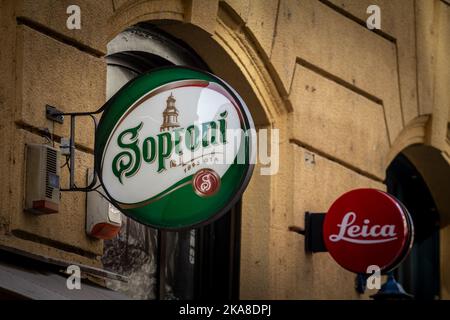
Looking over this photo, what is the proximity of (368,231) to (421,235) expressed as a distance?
17.1 ft

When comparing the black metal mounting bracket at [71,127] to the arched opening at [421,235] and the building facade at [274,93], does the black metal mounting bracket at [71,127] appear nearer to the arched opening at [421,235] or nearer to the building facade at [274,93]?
the building facade at [274,93]

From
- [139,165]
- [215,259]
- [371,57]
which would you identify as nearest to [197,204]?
[139,165]

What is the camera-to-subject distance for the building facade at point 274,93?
34.9 ft

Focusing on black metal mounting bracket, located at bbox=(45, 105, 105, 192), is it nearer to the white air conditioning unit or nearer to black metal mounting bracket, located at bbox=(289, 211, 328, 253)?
the white air conditioning unit

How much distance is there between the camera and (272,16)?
13719 millimetres

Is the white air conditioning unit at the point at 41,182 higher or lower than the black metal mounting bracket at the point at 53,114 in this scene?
lower

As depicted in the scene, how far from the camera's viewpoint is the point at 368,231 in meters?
12.9

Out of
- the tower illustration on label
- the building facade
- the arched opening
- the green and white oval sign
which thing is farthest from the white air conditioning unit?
the arched opening

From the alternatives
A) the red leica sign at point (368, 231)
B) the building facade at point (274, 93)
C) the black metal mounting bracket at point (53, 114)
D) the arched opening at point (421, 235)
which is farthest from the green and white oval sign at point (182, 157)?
the arched opening at point (421, 235)

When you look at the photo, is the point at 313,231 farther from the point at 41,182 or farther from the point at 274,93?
the point at 41,182

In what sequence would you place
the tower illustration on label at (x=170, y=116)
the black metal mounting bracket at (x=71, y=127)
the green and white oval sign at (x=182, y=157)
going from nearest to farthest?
the green and white oval sign at (x=182, y=157)
the tower illustration on label at (x=170, y=116)
the black metal mounting bracket at (x=71, y=127)

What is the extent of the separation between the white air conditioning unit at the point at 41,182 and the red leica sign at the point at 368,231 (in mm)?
3397

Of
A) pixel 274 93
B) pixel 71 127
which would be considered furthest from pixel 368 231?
pixel 71 127
